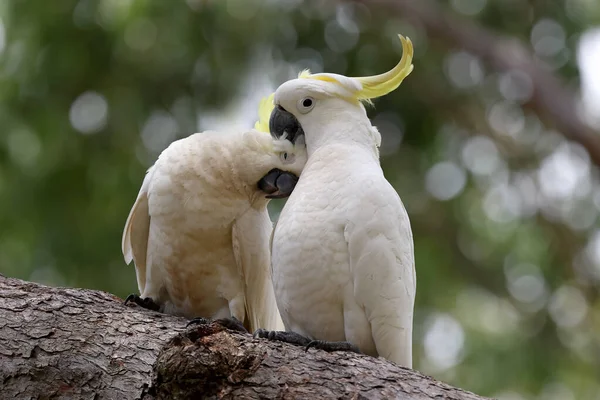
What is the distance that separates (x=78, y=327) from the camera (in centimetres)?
246

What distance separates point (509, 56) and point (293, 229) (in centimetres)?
404

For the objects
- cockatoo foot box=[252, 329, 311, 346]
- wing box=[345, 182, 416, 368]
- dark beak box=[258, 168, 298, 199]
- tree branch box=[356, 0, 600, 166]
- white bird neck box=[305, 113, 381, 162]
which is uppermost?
tree branch box=[356, 0, 600, 166]

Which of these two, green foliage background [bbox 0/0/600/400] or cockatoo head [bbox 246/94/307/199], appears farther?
green foliage background [bbox 0/0/600/400]

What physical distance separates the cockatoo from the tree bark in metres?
0.20

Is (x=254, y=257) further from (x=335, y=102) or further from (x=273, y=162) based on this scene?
(x=335, y=102)

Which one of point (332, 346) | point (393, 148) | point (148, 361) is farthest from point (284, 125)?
point (393, 148)

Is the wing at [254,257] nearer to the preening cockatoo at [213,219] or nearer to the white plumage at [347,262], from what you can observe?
the preening cockatoo at [213,219]

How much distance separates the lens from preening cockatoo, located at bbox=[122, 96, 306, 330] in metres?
3.03

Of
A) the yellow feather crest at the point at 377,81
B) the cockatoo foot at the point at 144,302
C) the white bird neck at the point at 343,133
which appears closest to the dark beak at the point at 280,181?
the white bird neck at the point at 343,133

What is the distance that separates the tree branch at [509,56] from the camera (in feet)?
18.1

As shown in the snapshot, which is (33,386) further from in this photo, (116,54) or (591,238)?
(591,238)

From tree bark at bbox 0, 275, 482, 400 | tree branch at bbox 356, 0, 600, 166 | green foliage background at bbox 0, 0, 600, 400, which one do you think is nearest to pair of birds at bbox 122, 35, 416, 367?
tree bark at bbox 0, 275, 482, 400

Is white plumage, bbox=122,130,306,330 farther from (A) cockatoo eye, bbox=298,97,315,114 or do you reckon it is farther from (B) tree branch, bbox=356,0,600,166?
(B) tree branch, bbox=356,0,600,166

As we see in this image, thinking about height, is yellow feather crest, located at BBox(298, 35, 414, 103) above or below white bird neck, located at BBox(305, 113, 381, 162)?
above
